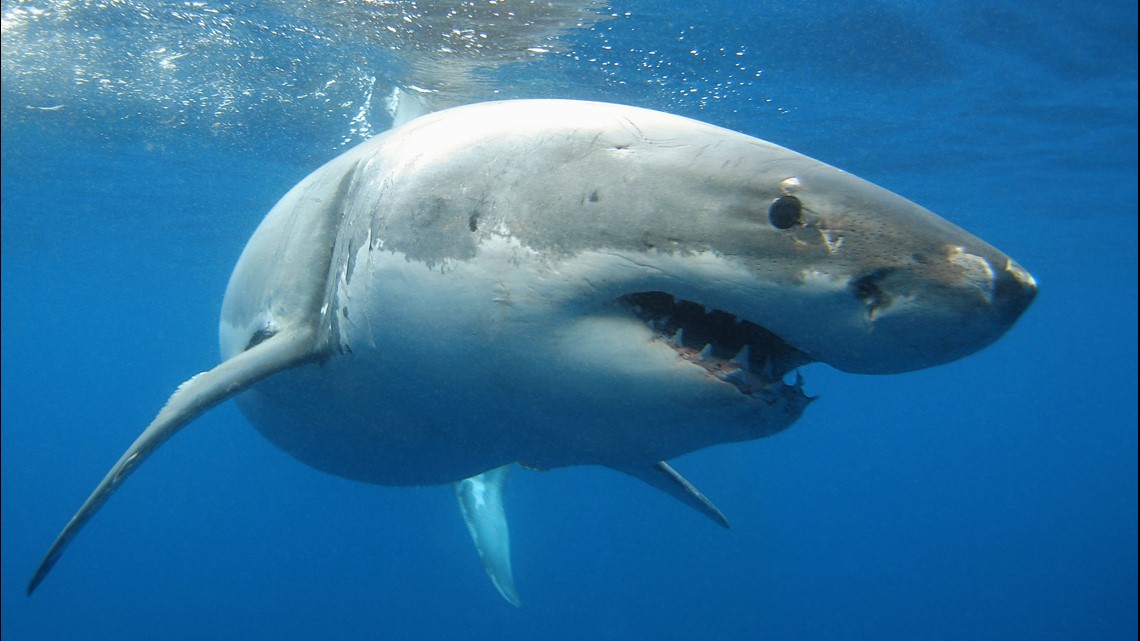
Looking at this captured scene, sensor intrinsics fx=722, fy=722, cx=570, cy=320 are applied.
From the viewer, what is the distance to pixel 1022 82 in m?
13.9

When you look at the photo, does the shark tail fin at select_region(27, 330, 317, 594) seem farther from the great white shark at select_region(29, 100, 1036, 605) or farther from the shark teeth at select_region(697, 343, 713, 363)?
the shark teeth at select_region(697, 343, 713, 363)

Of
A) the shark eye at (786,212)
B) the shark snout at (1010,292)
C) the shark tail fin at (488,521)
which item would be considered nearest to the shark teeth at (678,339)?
the shark eye at (786,212)

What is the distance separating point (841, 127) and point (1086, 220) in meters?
14.1

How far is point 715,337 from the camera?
2.20m

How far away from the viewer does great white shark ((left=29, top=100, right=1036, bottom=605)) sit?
1.86 metres

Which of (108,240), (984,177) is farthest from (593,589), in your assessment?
(108,240)

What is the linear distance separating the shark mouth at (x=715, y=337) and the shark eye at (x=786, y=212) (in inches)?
12.6

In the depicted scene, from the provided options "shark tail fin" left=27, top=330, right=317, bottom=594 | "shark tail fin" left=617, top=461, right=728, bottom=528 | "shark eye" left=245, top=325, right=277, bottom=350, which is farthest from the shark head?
"shark tail fin" left=617, top=461, right=728, bottom=528

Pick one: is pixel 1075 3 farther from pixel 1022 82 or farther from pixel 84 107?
pixel 84 107

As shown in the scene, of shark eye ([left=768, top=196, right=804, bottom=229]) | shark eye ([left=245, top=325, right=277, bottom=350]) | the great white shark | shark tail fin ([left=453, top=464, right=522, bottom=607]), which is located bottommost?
shark tail fin ([left=453, top=464, right=522, bottom=607])

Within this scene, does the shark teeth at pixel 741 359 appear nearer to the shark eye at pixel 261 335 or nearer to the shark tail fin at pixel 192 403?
the shark tail fin at pixel 192 403

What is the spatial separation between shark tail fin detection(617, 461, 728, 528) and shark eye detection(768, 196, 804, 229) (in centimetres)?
244

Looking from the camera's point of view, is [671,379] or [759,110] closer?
[671,379]

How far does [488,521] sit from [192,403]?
5.67m
